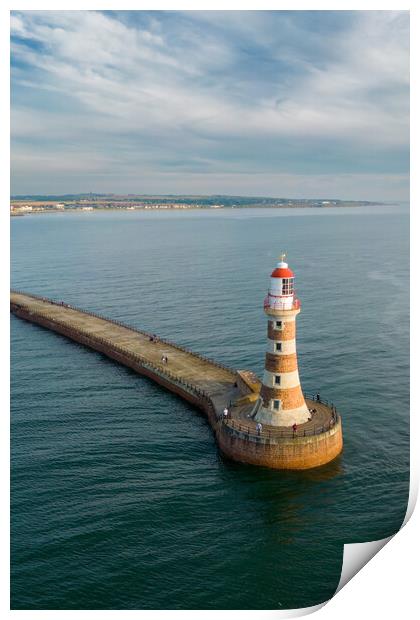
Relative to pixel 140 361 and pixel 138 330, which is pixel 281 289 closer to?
pixel 140 361

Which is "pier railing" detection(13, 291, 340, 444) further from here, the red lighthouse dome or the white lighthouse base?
the red lighthouse dome

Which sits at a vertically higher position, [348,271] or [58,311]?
[348,271]

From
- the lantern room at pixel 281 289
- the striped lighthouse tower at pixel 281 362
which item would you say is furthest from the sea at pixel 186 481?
the lantern room at pixel 281 289

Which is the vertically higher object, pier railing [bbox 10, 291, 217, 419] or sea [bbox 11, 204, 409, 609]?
pier railing [bbox 10, 291, 217, 419]

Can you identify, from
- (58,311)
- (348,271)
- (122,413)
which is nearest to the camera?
(122,413)

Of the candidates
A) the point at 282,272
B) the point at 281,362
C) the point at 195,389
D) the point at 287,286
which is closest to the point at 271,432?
the point at 281,362

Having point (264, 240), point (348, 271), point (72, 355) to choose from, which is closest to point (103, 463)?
point (72, 355)

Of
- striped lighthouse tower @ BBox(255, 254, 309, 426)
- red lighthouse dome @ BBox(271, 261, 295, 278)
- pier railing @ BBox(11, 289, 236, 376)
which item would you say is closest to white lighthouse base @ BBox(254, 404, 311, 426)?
striped lighthouse tower @ BBox(255, 254, 309, 426)

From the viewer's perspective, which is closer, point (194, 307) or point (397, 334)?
point (397, 334)

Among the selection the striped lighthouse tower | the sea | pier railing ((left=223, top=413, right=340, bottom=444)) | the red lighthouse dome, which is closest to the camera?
the sea
